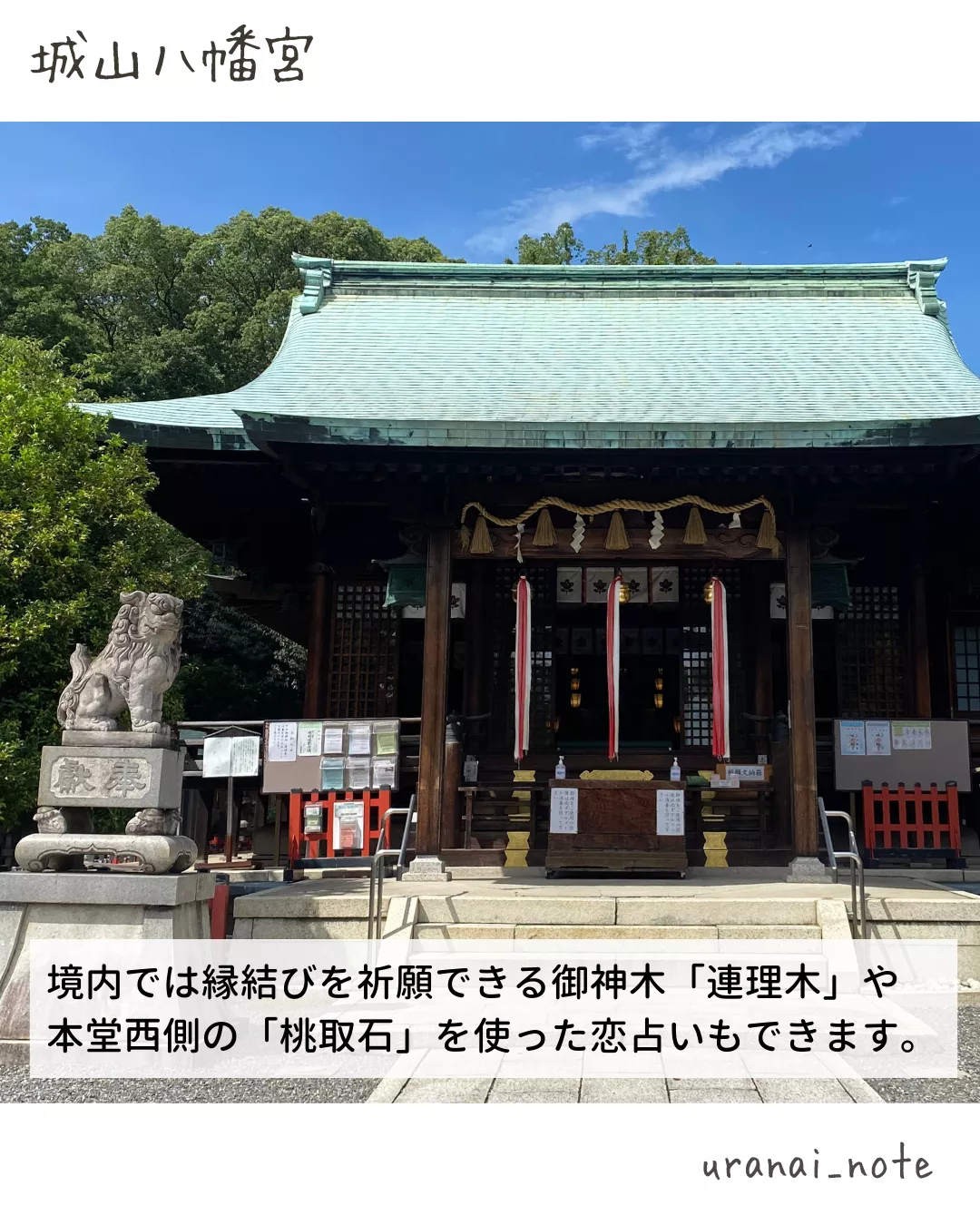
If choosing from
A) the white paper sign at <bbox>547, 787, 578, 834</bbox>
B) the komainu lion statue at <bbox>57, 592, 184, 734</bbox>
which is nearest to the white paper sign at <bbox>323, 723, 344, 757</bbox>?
the white paper sign at <bbox>547, 787, 578, 834</bbox>

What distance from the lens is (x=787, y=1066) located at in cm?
618

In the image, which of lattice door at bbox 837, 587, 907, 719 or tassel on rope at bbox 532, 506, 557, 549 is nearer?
tassel on rope at bbox 532, 506, 557, 549

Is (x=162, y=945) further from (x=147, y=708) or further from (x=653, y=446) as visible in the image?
(x=653, y=446)

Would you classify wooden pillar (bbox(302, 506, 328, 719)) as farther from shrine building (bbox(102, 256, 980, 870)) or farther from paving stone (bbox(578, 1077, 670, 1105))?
paving stone (bbox(578, 1077, 670, 1105))

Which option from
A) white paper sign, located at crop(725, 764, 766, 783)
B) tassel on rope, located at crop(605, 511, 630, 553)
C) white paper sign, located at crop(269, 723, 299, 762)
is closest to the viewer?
tassel on rope, located at crop(605, 511, 630, 553)

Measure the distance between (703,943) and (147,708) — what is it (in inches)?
185

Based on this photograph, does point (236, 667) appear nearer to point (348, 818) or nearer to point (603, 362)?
point (348, 818)

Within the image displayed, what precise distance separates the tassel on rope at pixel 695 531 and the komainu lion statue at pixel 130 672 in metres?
5.58

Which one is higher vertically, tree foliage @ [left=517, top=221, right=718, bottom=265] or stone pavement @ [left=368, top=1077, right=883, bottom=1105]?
tree foliage @ [left=517, top=221, right=718, bottom=265]

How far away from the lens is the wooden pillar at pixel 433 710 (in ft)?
34.7

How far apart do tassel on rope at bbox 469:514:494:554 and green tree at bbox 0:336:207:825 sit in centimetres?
345

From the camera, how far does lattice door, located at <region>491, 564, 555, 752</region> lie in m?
13.3

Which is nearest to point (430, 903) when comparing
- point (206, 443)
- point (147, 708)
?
point (147, 708)

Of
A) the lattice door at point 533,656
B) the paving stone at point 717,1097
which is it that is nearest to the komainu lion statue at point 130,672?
the paving stone at point 717,1097
